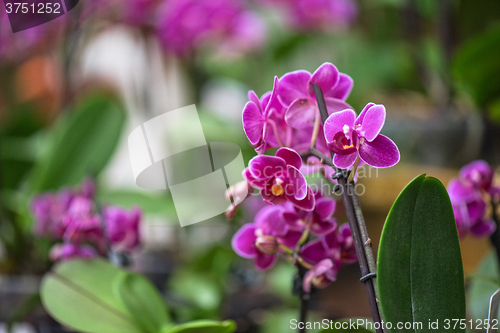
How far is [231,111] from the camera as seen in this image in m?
1.04

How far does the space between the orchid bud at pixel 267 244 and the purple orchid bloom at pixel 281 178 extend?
0.09 feet

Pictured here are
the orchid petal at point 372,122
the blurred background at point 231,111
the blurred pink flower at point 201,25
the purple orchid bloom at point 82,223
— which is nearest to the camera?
the orchid petal at point 372,122

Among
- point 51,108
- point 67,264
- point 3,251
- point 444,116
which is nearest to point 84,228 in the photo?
point 67,264

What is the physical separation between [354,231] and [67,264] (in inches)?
8.7

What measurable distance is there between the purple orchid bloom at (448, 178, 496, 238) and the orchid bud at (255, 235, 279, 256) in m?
0.13

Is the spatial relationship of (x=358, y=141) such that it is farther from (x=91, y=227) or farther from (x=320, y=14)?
(x=320, y=14)

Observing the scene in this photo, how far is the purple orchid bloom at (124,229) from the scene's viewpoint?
33 centimetres

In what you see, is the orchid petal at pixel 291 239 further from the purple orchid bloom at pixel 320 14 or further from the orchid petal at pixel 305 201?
the purple orchid bloom at pixel 320 14

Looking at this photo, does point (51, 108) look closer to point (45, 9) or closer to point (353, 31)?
point (353, 31)

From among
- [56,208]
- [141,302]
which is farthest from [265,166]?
[56,208]

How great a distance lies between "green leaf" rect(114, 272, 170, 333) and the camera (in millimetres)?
270

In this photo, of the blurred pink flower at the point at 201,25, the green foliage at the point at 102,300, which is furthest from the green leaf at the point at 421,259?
the blurred pink flower at the point at 201,25

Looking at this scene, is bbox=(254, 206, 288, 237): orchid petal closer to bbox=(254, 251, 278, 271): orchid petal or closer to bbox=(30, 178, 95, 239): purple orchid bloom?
bbox=(254, 251, 278, 271): orchid petal

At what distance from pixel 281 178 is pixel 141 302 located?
15 centimetres
